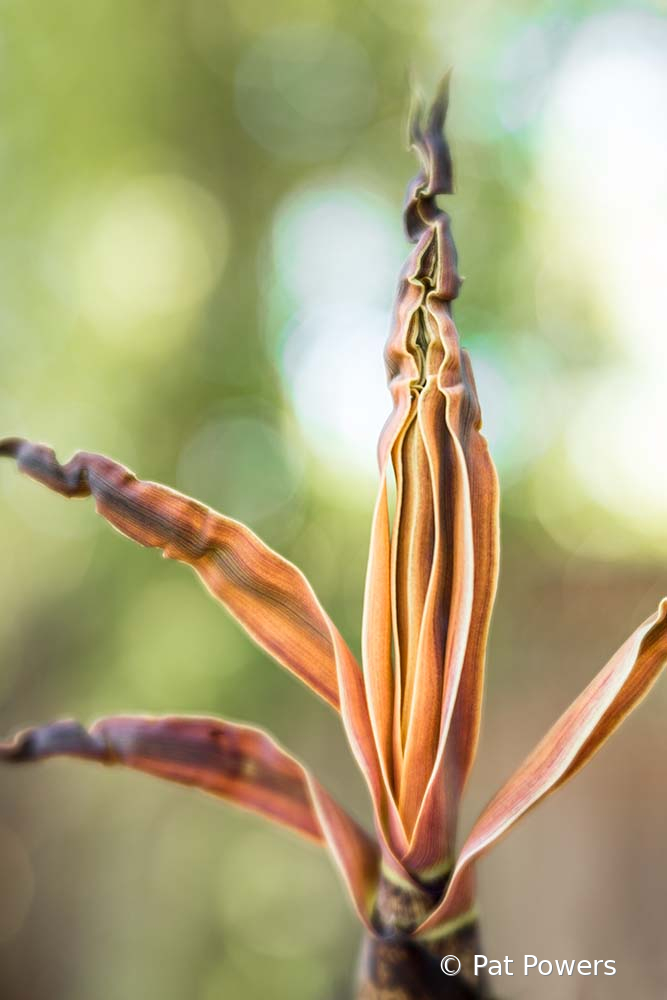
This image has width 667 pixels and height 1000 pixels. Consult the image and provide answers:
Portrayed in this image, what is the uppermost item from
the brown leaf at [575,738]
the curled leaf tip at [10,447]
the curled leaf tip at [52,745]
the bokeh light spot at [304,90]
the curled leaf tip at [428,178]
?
the bokeh light spot at [304,90]

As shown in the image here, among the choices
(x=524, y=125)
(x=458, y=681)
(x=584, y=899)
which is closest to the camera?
(x=458, y=681)

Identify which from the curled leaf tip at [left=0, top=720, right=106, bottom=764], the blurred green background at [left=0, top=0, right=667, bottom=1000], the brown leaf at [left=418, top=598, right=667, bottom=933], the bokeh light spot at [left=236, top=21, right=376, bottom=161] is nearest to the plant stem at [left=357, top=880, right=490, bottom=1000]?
the brown leaf at [left=418, top=598, right=667, bottom=933]

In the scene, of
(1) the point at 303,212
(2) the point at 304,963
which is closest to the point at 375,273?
(1) the point at 303,212

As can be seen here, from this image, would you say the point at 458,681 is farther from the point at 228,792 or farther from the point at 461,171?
the point at 461,171

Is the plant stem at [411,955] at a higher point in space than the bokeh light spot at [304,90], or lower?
lower

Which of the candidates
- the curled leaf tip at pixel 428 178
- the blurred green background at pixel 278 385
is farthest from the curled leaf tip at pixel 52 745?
the blurred green background at pixel 278 385

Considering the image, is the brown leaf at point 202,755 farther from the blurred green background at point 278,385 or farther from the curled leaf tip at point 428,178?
the blurred green background at point 278,385

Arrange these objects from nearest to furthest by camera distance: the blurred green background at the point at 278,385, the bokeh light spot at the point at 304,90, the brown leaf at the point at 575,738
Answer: the brown leaf at the point at 575,738
the blurred green background at the point at 278,385
the bokeh light spot at the point at 304,90

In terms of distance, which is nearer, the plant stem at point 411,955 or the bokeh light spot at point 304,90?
the plant stem at point 411,955

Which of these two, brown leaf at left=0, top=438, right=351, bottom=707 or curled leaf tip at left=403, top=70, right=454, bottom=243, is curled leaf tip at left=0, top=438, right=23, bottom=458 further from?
curled leaf tip at left=403, top=70, right=454, bottom=243
